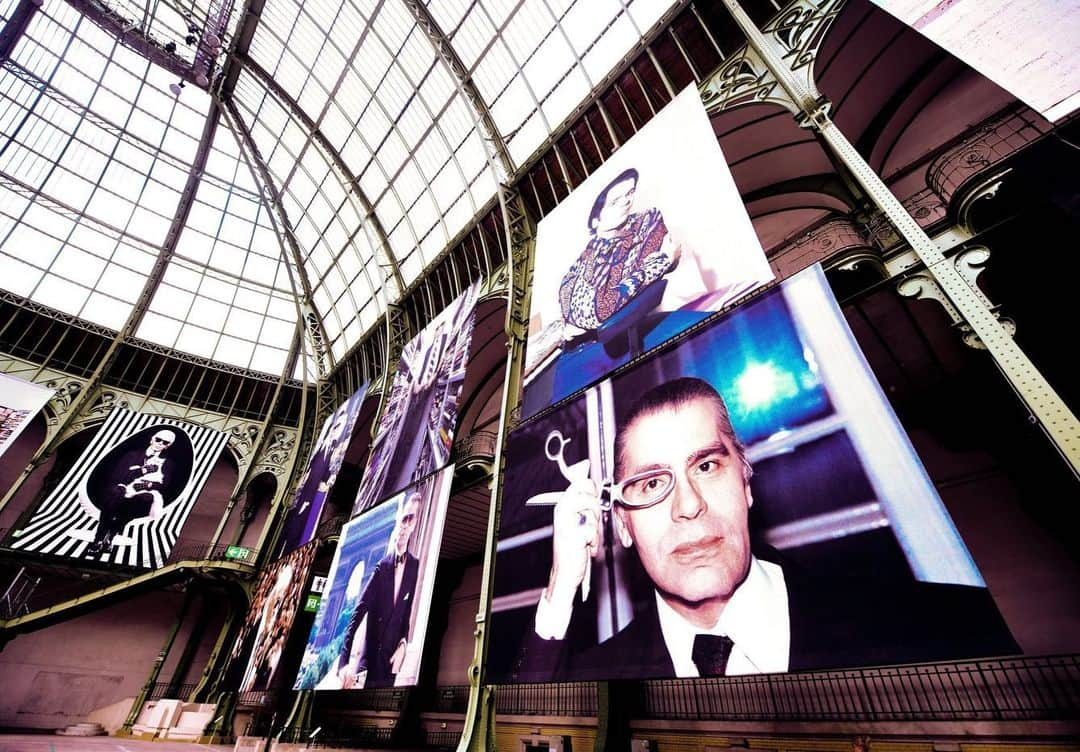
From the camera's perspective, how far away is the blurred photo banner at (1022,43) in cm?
451

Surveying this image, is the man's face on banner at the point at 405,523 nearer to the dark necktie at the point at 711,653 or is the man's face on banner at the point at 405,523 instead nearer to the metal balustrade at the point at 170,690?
the dark necktie at the point at 711,653

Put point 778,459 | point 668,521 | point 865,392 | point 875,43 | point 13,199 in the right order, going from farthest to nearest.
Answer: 1. point 13,199
2. point 875,43
3. point 668,521
4. point 778,459
5. point 865,392

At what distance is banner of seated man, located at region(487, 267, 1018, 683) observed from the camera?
4.04 meters

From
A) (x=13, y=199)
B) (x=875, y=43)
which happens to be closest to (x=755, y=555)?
(x=875, y=43)

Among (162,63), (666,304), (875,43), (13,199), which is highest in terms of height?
(162,63)

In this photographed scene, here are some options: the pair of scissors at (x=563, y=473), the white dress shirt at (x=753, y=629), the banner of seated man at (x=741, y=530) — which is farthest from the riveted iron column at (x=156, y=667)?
the white dress shirt at (x=753, y=629)

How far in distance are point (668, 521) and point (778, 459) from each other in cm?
151

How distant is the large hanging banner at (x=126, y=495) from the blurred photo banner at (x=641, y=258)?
59.0ft

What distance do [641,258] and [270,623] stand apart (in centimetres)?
1503

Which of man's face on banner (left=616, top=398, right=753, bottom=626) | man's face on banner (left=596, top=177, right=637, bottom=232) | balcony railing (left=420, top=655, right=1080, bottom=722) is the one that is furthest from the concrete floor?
man's face on banner (left=596, top=177, right=637, bottom=232)

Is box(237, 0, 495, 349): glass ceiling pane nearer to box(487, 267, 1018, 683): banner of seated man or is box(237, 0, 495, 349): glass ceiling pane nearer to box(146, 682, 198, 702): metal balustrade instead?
box(487, 267, 1018, 683): banner of seated man

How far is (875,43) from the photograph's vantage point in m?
10.1

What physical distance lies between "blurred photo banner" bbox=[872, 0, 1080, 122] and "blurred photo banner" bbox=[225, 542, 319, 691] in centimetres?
1734

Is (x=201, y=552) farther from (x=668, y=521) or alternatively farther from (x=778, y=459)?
(x=778, y=459)
